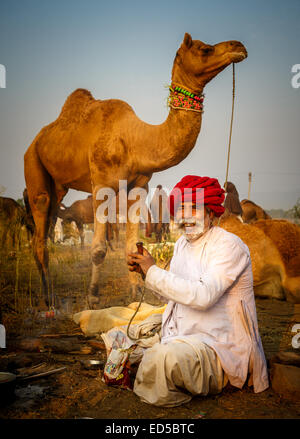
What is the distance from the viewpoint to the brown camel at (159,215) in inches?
418

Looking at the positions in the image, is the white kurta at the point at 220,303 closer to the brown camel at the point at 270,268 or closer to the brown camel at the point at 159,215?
the brown camel at the point at 270,268

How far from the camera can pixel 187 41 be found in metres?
4.54

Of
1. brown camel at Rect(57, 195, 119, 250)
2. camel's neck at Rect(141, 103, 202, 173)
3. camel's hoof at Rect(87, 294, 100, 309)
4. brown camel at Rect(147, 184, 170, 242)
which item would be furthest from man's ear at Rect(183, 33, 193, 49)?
brown camel at Rect(57, 195, 119, 250)

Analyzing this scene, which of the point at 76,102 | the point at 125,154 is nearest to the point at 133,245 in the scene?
the point at 125,154

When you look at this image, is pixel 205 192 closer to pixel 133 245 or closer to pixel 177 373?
pixel 177 373

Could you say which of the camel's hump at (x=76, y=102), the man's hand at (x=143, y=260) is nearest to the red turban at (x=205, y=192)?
the man's hand at (x=143, y=260)

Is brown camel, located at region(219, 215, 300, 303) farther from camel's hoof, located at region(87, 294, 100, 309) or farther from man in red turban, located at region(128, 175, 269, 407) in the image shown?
man in red turban, located at region(128, 175, 269, 407)

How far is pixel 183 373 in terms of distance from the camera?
242 cm

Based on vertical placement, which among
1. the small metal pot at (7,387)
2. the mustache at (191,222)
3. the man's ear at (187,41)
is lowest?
the small metal pot at (7,387)

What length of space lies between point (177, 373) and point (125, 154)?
10.5 feet

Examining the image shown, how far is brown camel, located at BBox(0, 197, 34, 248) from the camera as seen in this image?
227 inches

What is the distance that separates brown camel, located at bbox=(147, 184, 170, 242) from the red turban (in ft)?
24.4

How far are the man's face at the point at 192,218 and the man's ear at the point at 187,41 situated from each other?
2.49m
